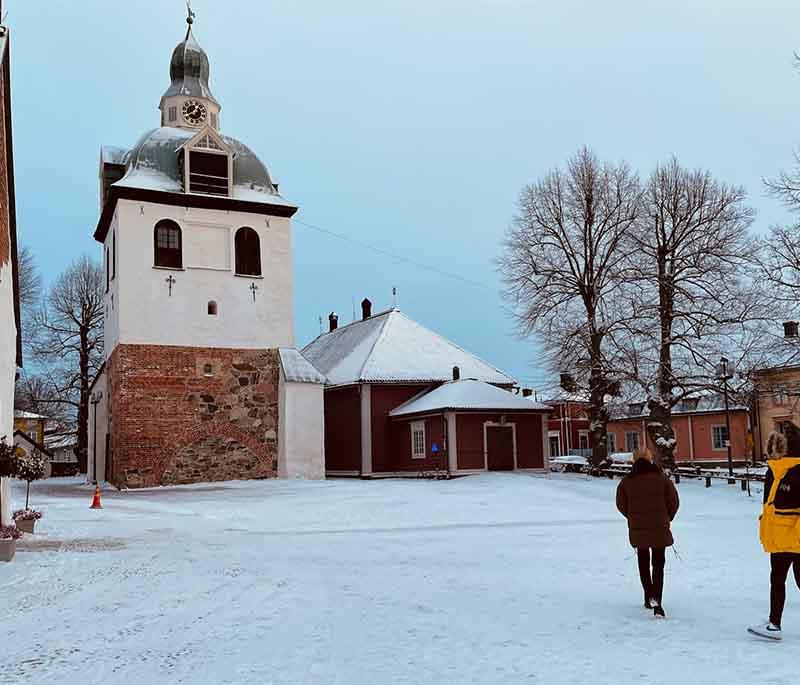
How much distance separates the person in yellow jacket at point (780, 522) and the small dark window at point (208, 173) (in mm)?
26812

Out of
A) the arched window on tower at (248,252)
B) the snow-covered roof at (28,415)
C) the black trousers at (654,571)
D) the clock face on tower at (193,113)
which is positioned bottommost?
the black trousers at (654,571)

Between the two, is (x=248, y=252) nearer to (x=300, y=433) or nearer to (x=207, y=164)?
(x=207, y=164)

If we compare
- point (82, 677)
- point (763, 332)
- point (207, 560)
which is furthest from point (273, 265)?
point (82, 677)

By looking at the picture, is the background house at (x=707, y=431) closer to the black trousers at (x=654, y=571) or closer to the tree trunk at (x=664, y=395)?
the tree trunk at (x=664, y=395)

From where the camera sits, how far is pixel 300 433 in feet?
100

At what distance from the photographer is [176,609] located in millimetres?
8336

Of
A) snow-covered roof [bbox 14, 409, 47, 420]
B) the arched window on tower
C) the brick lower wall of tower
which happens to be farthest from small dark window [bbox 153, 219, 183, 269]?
snow-covered roof [bbox 14, 409, 47, 420]

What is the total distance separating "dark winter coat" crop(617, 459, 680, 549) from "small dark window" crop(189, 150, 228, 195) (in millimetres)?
25470

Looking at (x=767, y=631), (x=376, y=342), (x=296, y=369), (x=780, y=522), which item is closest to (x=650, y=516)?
(x=780, y=522)

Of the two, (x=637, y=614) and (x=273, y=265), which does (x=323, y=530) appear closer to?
(x=637, y=614)

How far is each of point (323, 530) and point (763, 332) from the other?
60.0ft

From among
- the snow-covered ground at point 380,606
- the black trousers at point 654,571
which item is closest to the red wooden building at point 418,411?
the snow-covered ground at point 380,606

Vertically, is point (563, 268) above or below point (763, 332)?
above

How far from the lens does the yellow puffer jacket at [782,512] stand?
22.7 feet
